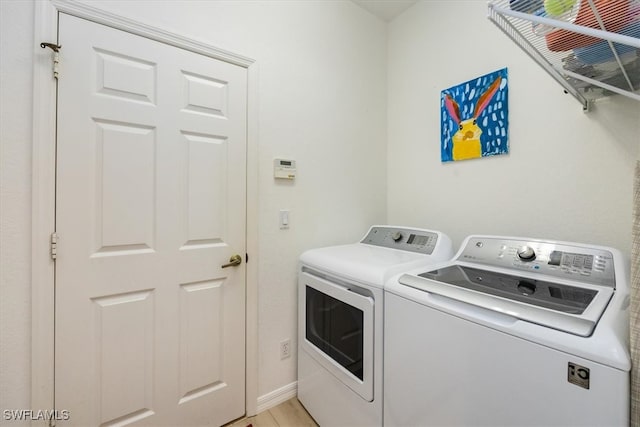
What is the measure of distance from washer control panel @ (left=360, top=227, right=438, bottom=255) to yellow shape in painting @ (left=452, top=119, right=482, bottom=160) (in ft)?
1.86

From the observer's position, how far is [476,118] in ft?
5.59

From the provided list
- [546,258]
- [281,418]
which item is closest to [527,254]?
[546,258]

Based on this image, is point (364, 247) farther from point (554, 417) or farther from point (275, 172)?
point (554, 417)

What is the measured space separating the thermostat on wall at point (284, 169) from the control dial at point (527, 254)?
1.28 m

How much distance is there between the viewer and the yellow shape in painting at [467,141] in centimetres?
171

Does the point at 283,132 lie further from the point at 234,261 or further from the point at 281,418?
the point at 281,418

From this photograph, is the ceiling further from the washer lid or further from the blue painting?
the washer lid

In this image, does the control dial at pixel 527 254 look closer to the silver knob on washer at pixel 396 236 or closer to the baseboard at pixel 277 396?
the silver knob on washer at pixel 396 236

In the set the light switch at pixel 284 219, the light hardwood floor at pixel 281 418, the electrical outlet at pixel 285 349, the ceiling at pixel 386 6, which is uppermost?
the ceiling at pixel 386 6

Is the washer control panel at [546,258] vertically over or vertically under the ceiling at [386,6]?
under

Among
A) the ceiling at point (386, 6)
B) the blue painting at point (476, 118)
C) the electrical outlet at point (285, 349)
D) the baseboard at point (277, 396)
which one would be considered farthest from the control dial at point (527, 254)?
the ceiling at point (386, 6)

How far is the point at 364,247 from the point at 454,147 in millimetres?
881

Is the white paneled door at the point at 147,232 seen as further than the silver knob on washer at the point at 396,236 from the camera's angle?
No

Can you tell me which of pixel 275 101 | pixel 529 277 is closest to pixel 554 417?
pixel 529 277
